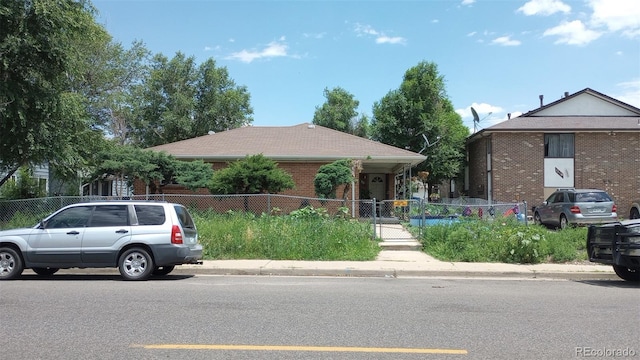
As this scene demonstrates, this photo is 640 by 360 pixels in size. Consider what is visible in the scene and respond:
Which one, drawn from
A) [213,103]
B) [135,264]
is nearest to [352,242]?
[135,264]

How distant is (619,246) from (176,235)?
8.92 meters

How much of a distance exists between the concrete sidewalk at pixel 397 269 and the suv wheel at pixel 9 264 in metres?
3.35

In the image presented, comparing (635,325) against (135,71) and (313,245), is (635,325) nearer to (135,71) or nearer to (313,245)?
(313,245)

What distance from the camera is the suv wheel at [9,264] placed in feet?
34.8

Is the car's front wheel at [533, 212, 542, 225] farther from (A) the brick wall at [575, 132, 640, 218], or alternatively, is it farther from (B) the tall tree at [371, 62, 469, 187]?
(B) the tall tree at [371, 62, 469, 187]

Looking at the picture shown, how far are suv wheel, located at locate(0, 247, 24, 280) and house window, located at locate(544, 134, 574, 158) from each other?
84.9 ft

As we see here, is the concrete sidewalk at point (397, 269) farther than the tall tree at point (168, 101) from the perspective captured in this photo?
No

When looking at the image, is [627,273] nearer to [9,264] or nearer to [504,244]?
[504,244]

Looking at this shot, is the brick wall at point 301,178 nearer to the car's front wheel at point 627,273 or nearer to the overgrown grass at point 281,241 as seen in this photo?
the overgrown grass at point 281,241

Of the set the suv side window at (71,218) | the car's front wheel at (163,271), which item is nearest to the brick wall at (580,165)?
the car's front wheel at (163,271)

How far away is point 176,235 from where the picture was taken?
417 inches

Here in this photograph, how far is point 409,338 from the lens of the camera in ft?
19.3

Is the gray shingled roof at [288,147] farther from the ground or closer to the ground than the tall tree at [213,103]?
closer to the ground

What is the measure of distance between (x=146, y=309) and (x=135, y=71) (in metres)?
31.9
